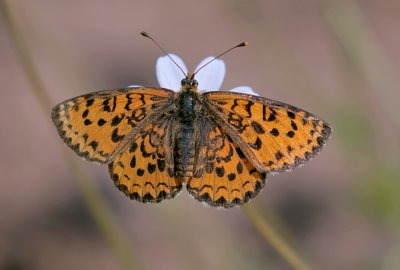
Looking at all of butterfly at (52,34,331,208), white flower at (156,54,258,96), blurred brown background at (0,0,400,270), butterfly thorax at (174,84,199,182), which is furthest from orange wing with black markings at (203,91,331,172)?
blurred brown background at (0,0,400,270)

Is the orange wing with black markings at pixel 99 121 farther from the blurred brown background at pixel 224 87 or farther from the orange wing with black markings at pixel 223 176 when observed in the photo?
the blurred brown background at pixel 224 87

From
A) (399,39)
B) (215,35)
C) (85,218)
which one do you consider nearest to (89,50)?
(215,35)

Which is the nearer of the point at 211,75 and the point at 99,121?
the point at 99,121

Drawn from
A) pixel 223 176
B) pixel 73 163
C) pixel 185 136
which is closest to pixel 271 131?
pixel 223 176

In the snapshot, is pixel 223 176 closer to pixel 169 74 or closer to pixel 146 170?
pixel 146 170

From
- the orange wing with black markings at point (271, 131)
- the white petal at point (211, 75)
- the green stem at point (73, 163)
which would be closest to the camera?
the orange wing with black markings at point (271, 131)

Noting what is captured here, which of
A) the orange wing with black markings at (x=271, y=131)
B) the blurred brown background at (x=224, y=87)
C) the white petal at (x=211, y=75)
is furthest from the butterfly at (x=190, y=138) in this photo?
the blurred brown background at (x=224, y=87)
